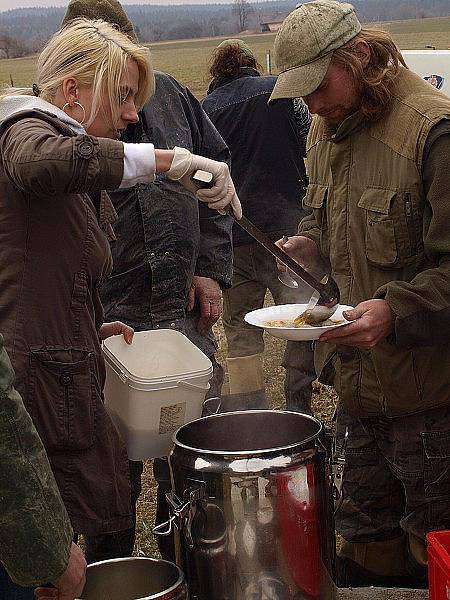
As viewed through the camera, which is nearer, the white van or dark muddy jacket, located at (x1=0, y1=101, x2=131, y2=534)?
dark muddy jacket, located at (x1=0, y1=101, x2=131, y2=534)

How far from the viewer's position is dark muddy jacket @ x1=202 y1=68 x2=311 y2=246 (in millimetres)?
5301

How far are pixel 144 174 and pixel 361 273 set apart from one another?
34.8 inches

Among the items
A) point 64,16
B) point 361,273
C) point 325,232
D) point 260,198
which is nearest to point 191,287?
point 325,232

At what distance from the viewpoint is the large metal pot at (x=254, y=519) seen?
2.25 metres

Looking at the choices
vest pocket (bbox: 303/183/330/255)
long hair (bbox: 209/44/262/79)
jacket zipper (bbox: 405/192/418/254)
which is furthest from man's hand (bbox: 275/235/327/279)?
long hair (bbox: 209/44/262/79)

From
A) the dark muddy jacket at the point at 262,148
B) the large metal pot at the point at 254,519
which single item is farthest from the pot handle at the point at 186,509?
A: the dark muddy jacket at the point at 262,148

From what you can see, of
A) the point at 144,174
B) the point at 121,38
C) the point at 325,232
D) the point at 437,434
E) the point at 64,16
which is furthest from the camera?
the point at 64,16

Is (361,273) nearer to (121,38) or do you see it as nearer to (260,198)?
(121,38)

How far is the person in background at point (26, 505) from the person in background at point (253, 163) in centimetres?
368

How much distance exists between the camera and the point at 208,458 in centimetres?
227

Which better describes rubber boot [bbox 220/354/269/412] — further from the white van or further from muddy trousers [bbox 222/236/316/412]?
the white van

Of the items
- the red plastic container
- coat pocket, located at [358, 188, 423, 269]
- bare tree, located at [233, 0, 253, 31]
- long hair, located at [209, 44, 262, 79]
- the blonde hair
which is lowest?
bare tree, located at [233, 0, 253, 31]

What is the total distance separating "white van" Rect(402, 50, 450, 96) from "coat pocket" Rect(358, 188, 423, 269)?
5.43 m

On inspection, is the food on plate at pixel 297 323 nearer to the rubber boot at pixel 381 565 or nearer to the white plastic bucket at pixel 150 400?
the white plastic bucket at pixel 150 400
